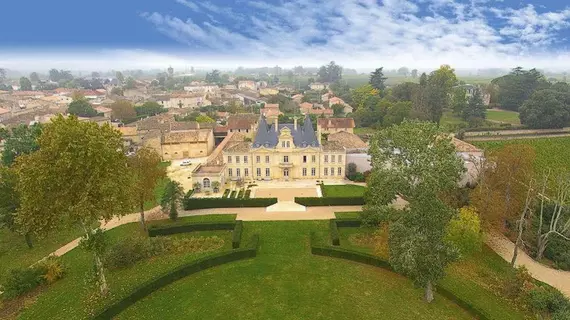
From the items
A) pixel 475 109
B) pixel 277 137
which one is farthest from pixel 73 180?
pixel 475 109

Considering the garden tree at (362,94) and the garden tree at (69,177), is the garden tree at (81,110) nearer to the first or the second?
the garden tree at (362,94)

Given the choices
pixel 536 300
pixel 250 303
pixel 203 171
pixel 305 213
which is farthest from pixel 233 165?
pixel 536 300

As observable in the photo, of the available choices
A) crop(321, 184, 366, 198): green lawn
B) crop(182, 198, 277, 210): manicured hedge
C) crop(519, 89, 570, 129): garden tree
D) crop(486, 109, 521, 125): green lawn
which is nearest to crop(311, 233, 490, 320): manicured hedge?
crop(182, 198, 277, 210): manicured hedge

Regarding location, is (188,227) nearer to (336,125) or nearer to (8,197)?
(8,197)

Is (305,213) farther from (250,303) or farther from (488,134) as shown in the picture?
(488,134)

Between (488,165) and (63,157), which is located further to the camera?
(488,165)

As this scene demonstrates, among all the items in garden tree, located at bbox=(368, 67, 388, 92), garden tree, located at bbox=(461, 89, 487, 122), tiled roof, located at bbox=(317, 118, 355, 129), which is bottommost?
tiled roof, located at bbox=(317, 118, 355, 129)

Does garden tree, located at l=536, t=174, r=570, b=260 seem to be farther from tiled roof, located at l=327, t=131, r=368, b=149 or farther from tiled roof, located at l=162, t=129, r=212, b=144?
tiled roof, located at l=162, t=129, r=212, b=144
